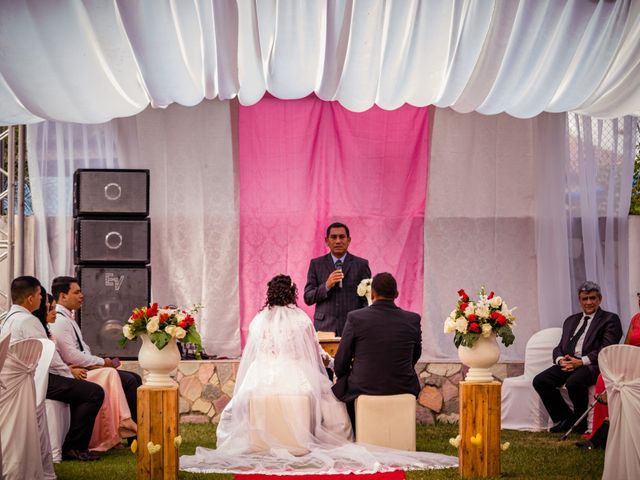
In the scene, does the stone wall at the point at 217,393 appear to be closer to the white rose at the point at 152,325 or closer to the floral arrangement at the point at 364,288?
the floral arrangement at the point at 364,288

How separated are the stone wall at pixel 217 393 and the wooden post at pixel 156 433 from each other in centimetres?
298

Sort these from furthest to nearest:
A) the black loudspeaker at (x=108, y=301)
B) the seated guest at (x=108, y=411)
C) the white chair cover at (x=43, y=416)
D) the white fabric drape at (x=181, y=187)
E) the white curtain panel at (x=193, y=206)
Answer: the white curtain panel at (x=193, y=206) < the white fabric drape at (x=181, y=187) < the black loudspeaker at (x=108, y=301) < the seated guest at (x=108, y=411) < the white chair cover at (x=43, y=416)

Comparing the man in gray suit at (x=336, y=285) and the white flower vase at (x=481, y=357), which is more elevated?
the man in gray suit at (x=336, y=285)

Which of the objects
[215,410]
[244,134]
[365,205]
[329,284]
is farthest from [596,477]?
[244,134]

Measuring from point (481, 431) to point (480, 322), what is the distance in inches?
26.4

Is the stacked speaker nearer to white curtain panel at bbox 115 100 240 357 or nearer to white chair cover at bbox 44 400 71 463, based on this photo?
white curtain panel at bbox 115 100 240 357

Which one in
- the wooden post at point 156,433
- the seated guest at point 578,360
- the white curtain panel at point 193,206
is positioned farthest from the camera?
the white curtain panel at point 193,206

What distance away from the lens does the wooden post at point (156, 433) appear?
6016 millimetres

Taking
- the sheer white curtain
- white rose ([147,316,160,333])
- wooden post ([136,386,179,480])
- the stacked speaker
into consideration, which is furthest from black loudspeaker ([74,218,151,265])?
the sheer white curtain

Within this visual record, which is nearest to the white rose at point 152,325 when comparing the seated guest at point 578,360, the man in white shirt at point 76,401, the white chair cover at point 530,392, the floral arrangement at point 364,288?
the man in white shirt at point 76,401

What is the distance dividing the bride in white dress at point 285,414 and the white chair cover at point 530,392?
2.01 m

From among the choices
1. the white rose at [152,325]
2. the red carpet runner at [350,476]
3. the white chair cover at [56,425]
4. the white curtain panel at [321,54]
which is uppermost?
the white curtain panel at [321,54]

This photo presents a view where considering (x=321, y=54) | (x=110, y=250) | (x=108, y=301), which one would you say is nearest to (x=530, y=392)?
(x=321, y=54)

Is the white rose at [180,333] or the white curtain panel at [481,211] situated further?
the white curtain panel at [481,211]
